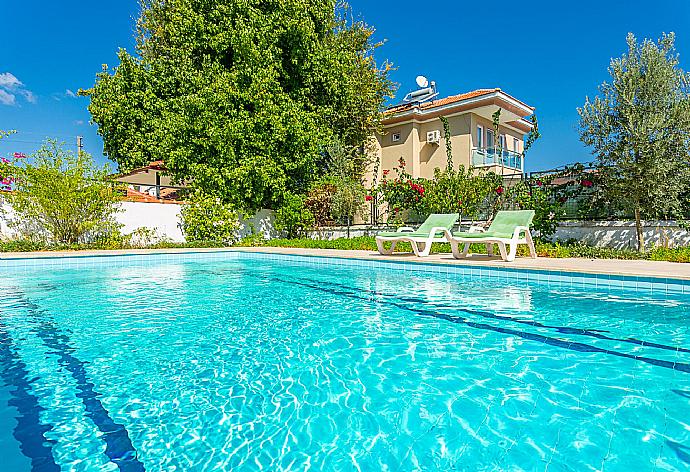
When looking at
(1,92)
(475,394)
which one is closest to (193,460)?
(475,394)

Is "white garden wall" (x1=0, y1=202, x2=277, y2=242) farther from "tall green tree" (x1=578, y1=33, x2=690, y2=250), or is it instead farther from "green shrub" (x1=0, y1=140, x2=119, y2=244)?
"tall green tree" (x1=578, y1=33, x2=690, y2=250)

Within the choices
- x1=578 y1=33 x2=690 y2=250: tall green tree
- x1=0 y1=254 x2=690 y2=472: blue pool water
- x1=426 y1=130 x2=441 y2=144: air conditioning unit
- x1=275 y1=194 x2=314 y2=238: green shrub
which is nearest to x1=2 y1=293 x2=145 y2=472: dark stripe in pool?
x1=0 y1=254 x2=690 y2=472: blue pool water

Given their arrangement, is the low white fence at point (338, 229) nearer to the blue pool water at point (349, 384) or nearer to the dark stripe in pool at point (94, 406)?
the blue pool water at point (349, 384)

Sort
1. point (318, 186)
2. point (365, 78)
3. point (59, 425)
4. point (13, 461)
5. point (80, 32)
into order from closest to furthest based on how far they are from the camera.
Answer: point (13, 461)
point (59, 425)
point (318, 186)
point (365, 78)
point (80, 32)

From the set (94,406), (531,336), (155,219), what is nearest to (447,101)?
(155,219)

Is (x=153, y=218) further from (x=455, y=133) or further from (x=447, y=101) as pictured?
(x=447, y=101)

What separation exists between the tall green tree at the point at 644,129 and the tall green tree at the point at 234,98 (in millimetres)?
10574

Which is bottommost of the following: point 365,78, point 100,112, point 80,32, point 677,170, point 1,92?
point 677,170

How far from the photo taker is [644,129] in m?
9.15

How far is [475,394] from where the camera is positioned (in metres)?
2.86

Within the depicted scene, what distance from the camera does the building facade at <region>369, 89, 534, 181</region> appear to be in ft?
63.6

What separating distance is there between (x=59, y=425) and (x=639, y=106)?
37.7 ft

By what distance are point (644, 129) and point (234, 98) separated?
1324 cm

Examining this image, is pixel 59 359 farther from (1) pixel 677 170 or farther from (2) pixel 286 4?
(2) pixel 286 4
